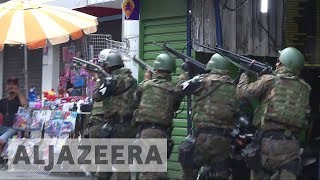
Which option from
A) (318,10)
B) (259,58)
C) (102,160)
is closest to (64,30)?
(102,160)

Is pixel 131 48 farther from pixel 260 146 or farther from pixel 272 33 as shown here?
pixel 260 146

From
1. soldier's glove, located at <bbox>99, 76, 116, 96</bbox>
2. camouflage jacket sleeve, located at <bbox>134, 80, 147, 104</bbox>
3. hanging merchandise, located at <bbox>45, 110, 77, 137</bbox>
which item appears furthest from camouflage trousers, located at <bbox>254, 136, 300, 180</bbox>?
hanging merchandise, located at <bbox>45, 110, 77, 137</bbox>

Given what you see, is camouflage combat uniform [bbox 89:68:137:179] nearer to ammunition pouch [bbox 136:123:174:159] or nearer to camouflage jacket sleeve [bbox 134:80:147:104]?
camouflage jacket sleeve [bbox 134:80:147:104]

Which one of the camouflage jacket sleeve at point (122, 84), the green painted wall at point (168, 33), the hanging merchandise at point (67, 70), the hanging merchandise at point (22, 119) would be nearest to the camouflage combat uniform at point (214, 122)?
the camouflage jacket sleeve at point (122, 84)

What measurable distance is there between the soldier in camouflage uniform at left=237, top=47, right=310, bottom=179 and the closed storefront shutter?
9.21m

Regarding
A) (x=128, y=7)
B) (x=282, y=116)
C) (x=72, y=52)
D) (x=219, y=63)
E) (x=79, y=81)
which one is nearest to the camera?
(x=282, y=116)

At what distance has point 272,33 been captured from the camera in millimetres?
8656

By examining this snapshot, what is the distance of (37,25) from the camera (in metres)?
8.84

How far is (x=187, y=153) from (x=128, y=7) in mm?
3400

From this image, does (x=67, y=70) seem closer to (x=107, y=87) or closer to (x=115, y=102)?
(x=115, y=102)

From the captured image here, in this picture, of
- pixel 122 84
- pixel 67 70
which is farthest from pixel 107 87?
pixel 67 70

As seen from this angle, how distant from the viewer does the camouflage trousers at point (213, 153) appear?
6.69m

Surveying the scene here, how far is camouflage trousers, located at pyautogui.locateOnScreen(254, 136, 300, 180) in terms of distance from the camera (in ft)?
20.4

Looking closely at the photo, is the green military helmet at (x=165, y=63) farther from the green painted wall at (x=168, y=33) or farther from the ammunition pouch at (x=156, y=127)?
the green painted wall at (x=168, y=33)
